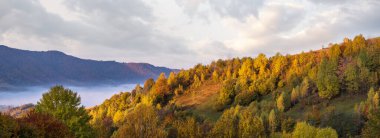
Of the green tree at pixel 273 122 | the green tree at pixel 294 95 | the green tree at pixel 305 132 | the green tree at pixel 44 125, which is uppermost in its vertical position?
the green tree at pixel 44 125

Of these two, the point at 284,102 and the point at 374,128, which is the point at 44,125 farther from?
the point at 284,102

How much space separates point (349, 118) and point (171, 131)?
231ft

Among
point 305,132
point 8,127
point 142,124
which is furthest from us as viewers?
point 305,132

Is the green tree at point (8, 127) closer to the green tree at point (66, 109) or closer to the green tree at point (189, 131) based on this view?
the green tree at point (66, 109)

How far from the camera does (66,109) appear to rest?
52.9m

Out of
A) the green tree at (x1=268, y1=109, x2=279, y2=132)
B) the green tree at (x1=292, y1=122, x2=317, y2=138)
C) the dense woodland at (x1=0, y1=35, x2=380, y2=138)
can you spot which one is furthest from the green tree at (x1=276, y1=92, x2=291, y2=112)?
the green tree at (x1=292, y1=122, x2=317, y2=138)

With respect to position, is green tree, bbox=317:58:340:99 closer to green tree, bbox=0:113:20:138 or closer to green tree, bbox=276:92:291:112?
green tree, bbox=276:92:291:112

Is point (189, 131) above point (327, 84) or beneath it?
beneath

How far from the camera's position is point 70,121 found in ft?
170

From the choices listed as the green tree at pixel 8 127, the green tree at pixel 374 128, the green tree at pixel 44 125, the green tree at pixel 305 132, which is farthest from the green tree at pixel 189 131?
the green tree at pixel 8 127

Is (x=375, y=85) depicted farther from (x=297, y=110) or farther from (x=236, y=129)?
(x=236, y=129)

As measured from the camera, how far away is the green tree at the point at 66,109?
52125 mm

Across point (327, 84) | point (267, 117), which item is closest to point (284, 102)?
point (327, 84)

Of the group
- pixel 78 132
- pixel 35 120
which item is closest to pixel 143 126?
pixel 78 132
